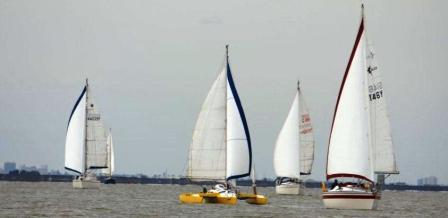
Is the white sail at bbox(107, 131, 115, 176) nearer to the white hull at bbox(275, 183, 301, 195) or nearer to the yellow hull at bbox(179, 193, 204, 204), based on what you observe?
the white hull at bbox(275, 183, 301, 195)

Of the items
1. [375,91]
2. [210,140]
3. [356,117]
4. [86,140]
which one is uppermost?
[86,140]

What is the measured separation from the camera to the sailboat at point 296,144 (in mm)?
105125

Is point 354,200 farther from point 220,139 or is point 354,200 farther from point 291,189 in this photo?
point 291,189

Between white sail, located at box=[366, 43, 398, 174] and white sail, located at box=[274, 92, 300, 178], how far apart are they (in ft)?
135

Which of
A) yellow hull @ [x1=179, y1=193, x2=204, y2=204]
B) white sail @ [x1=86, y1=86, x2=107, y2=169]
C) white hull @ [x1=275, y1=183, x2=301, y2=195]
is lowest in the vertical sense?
yellow hull @ [x1=179, y1=193, x2=204, y2=204]

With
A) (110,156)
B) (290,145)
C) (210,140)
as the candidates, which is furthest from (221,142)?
(110,156)

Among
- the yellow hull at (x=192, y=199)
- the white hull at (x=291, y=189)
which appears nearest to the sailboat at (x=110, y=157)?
the white hull at (x=291, y=189)

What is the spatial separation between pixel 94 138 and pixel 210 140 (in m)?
58.8

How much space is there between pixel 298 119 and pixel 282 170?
20.4 feet

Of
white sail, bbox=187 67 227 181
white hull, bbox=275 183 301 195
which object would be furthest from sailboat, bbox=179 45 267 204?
white hull, bbox=275 183 301 195

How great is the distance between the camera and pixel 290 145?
105 m

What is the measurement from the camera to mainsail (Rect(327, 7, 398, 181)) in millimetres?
61688

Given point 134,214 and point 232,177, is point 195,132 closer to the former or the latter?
point 232,177

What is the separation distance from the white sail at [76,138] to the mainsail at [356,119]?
226ft
